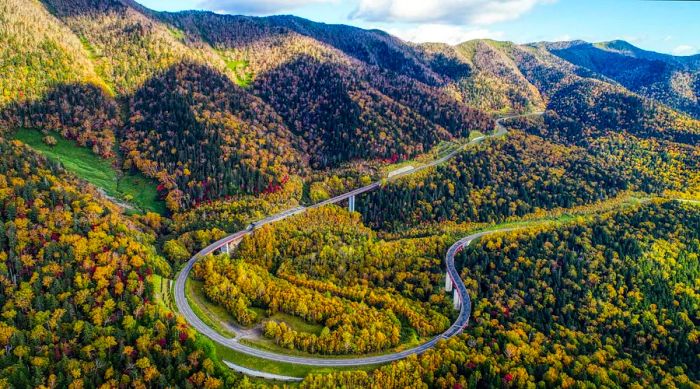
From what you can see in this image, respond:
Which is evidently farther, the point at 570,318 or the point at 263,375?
the point at 570,318

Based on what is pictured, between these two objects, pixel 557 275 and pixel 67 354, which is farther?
pixel 557 275

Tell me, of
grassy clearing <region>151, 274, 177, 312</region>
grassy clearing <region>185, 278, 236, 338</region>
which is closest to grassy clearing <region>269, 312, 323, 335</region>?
grassy clearing <region>185, 278, 236, 338</region>

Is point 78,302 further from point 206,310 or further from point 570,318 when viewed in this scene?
point 570,318

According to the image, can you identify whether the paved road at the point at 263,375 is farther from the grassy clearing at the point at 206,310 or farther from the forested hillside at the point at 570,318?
the grassy clearing at the point at 206,310

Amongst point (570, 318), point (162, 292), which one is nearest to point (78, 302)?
point (162, 292)

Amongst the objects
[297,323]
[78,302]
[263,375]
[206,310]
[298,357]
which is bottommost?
[263,375]

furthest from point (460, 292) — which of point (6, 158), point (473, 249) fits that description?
point (6, 158)

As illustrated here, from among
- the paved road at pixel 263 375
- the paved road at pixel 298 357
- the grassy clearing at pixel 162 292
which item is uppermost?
the grassy clearing at pixel 162 292

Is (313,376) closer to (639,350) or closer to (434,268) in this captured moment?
(434,268)

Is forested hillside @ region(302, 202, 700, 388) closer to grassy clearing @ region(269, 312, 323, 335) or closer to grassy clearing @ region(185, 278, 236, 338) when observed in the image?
grassy clearing @ region(269, 312, 323, 335)

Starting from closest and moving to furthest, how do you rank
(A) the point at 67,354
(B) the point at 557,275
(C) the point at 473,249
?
(A) the point at 67,354
(B) the point at 557,275
(C) the point at 473,249

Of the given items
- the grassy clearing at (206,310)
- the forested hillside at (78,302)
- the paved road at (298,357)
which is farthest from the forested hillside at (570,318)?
the forested hillside at (78,302)
